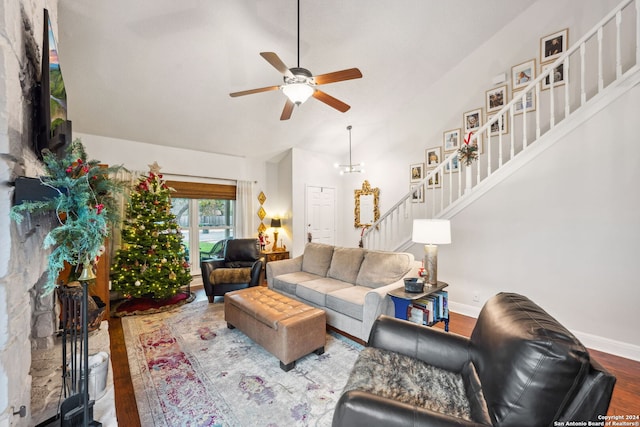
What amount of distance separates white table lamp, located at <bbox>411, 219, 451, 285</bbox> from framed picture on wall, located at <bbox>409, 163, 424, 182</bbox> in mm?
2574

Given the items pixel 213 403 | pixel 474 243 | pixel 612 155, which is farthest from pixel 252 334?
pixel 612 155

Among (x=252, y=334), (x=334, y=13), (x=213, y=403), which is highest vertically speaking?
(x=334, y=13)

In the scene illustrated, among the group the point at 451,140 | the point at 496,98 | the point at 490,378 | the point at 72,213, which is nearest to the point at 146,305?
→ the point at 72,213

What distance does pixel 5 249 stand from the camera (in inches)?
37.5

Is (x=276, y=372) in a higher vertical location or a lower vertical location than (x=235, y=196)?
lower

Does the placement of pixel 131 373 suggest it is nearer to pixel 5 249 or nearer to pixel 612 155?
pixel 5 249

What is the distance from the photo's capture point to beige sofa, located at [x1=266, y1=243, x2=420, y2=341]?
2635 millimetres

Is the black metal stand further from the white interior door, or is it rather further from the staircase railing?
the white interior door

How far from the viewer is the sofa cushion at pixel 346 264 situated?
342 centimetres

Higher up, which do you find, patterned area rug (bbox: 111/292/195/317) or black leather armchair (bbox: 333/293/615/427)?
black leather armchair (bbox: 333/293/615/427)

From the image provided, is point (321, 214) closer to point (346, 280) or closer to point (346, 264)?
point (346, 264)

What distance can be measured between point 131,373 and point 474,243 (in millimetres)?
4030

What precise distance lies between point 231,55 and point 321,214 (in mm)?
3722

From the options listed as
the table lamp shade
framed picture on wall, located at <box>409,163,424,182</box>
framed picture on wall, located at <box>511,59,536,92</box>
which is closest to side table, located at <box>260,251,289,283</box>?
framed picture on wall, located at <box>409,163,424,182</box>
